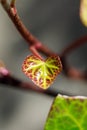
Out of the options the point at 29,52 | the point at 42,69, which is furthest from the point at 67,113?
the point at 29,52

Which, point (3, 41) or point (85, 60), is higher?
point (3, 41)

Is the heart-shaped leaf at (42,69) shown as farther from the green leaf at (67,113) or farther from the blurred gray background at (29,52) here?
the blurred gray background at (29,52)

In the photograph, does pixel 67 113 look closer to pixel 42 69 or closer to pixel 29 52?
pixel 42 69

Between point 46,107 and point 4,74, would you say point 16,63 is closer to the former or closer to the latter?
point 46,107

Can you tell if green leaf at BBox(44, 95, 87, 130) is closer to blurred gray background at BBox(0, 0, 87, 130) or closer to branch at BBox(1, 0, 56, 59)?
branch at BBox(1, 0, 56, 59)

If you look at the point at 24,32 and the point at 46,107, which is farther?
the point at 46,107

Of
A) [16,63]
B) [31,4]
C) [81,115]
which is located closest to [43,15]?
[31,4]
